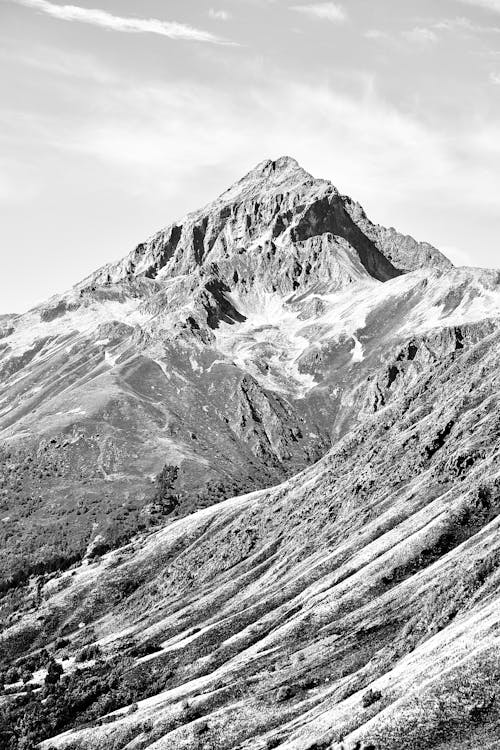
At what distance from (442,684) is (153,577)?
13040 centimetres

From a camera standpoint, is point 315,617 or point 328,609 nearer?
point 315,617

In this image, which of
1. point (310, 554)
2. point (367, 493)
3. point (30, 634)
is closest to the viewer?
point (310, 554)

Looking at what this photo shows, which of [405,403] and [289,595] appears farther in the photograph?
[405,403]

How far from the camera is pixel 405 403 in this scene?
18562 cm

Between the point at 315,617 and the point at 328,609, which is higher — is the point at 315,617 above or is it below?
below

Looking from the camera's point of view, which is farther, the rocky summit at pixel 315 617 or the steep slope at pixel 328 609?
the rocky summit at pixel 315 617

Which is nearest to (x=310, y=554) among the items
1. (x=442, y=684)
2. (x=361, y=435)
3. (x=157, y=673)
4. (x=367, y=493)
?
(x=367, y=493)

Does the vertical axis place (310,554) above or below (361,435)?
below

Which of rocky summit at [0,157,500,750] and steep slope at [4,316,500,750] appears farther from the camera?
rocky summit at [0,157,500,750]

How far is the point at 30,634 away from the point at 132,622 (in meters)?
30.7

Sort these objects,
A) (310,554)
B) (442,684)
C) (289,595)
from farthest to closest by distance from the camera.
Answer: (310,554) → (289,595) → (442,684)

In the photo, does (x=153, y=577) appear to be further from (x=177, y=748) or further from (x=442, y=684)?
(x=442, y=684)

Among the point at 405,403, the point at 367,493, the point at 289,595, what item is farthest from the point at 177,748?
the point at 405,403

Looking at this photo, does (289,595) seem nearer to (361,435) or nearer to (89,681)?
(89,681)
